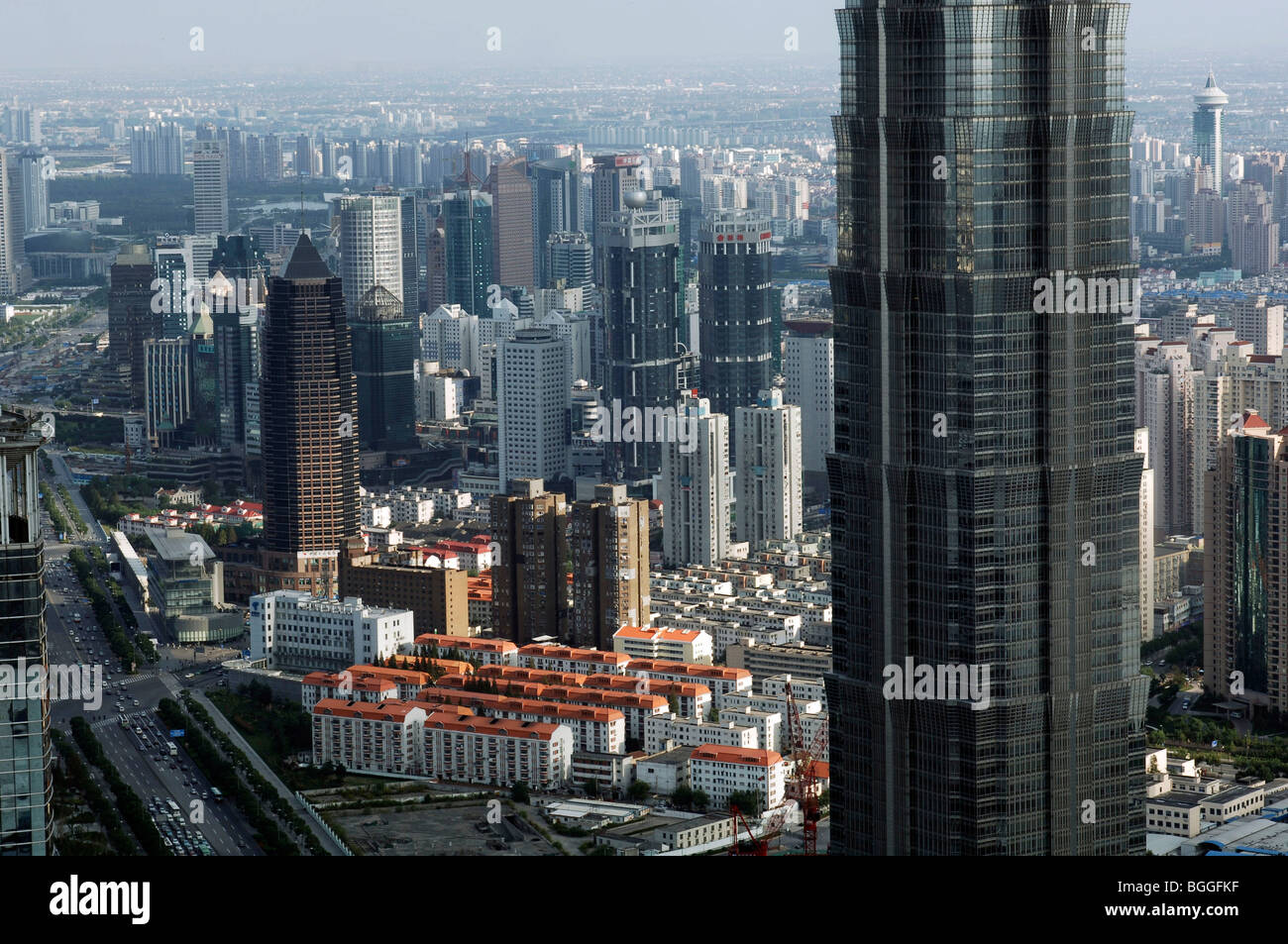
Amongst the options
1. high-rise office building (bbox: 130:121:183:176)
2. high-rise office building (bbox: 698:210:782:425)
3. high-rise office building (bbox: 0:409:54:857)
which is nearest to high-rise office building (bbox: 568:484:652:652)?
high-rise office building (bbox: 698:210:782:425)

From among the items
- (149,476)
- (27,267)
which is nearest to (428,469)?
(149,476)

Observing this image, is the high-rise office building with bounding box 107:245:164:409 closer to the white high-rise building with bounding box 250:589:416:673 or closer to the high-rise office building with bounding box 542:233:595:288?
the high-rise office building with bounding box 542:233:595:288

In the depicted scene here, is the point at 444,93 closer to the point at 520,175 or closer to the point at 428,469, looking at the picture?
the point at 428,469

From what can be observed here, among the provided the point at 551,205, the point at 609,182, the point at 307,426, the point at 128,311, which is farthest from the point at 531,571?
the point at 551,205

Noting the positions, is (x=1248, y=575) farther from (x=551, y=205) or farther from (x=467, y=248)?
(x=551, y=205)

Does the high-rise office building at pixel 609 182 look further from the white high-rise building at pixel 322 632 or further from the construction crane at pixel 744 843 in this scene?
the construction crane at pixel 744 843

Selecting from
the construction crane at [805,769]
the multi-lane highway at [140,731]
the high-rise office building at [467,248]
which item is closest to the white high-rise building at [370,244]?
the high-rise office building at [467,248]
